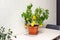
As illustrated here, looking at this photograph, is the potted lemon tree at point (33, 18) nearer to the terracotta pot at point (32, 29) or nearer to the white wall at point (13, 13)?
the terracotta pot at point (32, 29)

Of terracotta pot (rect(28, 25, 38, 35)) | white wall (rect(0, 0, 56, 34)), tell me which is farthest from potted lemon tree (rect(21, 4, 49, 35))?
white wall (rect(0, 0, 56, 34))

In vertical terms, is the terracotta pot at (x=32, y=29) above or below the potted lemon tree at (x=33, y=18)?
below

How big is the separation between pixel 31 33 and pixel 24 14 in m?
0.35

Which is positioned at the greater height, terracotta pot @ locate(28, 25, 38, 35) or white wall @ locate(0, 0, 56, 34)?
white wall @ locate(0, 0, 56, 34)

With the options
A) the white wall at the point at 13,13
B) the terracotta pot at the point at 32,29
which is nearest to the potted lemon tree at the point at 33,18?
the terracotta pot at the point at 32,29

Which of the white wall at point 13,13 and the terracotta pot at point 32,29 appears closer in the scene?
the white wall at point 13,13

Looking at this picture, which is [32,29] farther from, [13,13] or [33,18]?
[13,13]

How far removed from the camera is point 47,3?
3.05 meters

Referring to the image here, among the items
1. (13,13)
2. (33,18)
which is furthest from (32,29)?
(13,13)

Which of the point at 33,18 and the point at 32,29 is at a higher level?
the point at 33,18

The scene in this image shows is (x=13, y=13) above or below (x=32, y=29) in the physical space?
above

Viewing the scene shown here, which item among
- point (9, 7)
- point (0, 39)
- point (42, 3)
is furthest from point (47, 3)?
point (0, 39)

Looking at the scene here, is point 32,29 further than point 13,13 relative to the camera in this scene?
Yes

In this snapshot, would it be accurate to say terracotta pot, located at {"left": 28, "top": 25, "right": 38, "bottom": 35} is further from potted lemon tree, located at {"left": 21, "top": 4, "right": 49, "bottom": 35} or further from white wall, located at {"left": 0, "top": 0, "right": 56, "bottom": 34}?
white wall, located at {"left": 0, "top": 0, "right": 56, "bottom": 34}
